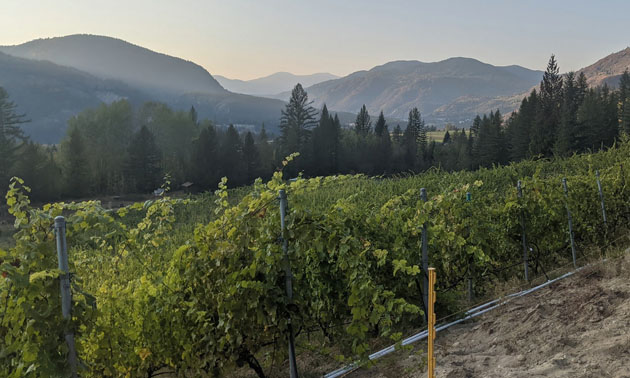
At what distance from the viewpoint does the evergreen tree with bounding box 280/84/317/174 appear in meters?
61.7

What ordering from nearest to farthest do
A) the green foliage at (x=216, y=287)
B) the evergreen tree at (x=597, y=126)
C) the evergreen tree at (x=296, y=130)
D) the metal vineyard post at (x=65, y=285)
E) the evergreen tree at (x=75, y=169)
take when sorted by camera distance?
the metal vineyard post at (x=65, y=285) < the green foliage at (x=216, y=287) < the evergreen tree at (x=75, y=169) < the evergreen tree at (x=597, y=126) < the evergreen tree at (x=296, y=130)

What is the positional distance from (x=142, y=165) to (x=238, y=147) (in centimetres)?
1242

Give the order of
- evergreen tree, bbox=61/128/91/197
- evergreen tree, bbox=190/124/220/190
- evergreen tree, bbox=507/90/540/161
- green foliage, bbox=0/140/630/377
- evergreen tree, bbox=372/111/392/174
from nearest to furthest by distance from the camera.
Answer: green foliage, bbox=0/140/630/377
evergreen tree, bbox=61/128/91/197
evergreen tree, bbox=190/124/220/190
evergreen tree, bbox=507/90/540/161
evergreen tree, bbox=372/111/392/174

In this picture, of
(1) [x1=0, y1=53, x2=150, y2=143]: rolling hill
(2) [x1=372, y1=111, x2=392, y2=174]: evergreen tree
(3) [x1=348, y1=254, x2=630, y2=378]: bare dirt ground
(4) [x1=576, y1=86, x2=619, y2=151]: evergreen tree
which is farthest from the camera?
(1) [x1=0, y1=53, x2=150, y2=143]: rolling hill

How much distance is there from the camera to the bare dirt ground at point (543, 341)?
343cm

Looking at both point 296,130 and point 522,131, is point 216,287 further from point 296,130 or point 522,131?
point 296,130

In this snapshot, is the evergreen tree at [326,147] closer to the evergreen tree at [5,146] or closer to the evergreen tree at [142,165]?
the evergreen tree at [142,165]

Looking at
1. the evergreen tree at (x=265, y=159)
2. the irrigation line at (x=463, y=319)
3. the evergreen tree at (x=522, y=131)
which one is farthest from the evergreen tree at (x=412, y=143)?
the irrigation line at (x=463, y=319)

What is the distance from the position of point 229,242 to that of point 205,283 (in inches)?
17.5

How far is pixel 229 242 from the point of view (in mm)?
3531

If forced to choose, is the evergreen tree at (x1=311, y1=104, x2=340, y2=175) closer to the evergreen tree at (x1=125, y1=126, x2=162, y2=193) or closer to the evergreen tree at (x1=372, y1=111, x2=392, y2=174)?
the evergreen tree at (x1=372, y1=111, x2=392, y2=174)

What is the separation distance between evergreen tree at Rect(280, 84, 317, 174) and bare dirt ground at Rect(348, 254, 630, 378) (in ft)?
173

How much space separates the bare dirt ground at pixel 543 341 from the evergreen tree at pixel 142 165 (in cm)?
4438

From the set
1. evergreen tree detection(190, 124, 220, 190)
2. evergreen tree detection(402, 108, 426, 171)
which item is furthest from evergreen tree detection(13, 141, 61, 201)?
evergreen tree detection(402, 108, 426, 171)
